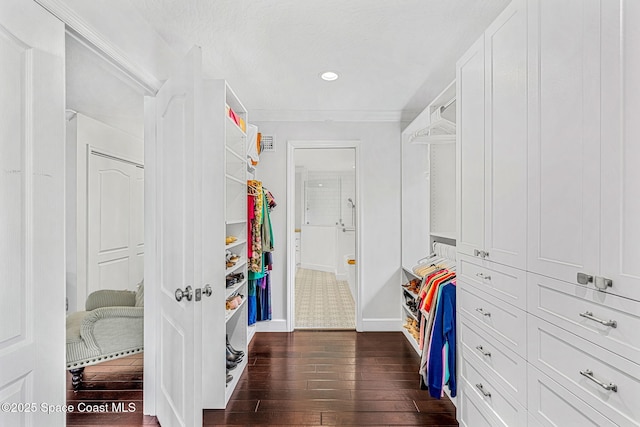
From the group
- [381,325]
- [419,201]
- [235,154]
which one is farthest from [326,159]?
[235,154]

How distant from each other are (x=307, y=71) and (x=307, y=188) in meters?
5.69

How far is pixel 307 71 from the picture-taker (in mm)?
2877

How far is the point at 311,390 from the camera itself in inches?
104

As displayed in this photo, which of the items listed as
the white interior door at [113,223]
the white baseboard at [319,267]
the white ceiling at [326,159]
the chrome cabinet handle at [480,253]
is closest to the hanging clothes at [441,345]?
the chrome cabinet handle at [480,253]

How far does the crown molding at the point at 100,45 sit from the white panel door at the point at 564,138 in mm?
1827

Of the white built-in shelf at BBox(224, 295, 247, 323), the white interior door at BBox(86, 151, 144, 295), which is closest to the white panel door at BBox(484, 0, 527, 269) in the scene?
the white built-in shelf at BBox(224, 295, 247, 323)

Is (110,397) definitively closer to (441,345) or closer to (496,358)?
(441,345)

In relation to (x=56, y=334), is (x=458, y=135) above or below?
above

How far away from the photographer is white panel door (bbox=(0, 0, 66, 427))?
1114 millimetres

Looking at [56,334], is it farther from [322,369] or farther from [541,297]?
[322,369]

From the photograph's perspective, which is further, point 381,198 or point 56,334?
point 381,198

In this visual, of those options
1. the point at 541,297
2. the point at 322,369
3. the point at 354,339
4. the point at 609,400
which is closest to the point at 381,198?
the point at 354,339

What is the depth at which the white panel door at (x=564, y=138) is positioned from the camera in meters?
1.05

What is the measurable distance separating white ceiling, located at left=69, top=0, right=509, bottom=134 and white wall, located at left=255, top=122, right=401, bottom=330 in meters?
0.54
